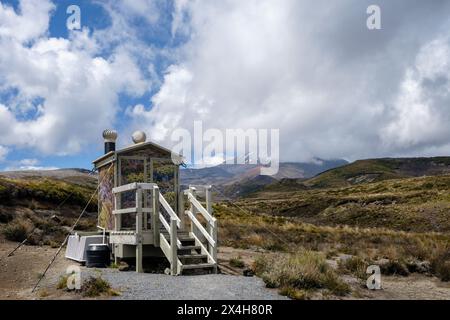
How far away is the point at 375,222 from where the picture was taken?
42.1 meters

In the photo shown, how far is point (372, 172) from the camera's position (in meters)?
152

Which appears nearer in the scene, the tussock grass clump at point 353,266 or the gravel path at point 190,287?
the gravel path at point 190,287

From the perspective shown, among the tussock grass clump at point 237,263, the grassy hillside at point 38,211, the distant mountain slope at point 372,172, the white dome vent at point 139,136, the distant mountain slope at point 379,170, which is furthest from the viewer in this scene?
the distant mountain slope at point 379,170

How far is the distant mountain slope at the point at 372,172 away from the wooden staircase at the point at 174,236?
129m

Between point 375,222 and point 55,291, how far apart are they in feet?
124

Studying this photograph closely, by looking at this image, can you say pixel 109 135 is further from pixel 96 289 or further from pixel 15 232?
pixel 96 289

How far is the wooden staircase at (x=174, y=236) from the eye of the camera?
35.5 ft

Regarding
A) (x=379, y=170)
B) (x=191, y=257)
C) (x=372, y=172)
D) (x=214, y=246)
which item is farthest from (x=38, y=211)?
(x=379, y=170)

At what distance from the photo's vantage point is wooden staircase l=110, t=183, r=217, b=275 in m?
10.8

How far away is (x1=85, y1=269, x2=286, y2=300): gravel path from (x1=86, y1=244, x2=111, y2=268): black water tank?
1932 millimetres

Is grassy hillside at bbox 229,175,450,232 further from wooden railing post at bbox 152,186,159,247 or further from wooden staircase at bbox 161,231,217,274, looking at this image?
wooden railing post at bbox 152,186,159,247

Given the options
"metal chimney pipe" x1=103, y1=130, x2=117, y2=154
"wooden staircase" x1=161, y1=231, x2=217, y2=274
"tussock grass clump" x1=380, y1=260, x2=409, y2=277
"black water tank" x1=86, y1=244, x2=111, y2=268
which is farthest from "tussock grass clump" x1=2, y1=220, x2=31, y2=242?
"tussock grass clump" x1=380, y1=260, x2=409, y2=277

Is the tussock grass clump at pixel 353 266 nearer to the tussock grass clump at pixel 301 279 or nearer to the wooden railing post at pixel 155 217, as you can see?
the tussock grass clump at pixel 301 279

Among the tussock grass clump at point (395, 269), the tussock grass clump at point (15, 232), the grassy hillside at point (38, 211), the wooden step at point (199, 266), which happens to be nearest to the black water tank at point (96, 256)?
the wooden step at point (199, 266)
